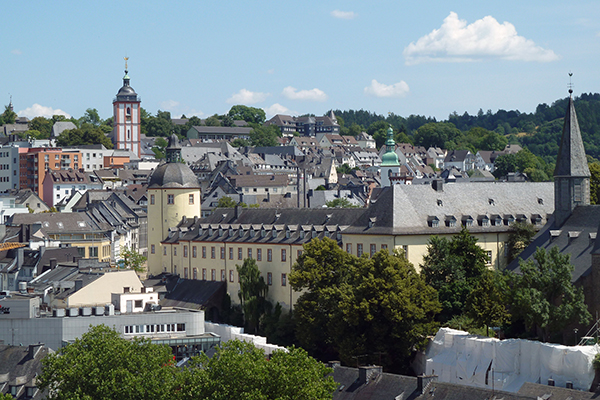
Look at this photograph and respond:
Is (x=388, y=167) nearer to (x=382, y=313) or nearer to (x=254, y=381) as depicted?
(x=382, y=313)

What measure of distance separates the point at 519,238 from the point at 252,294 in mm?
21703

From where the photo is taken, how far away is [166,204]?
104 meters

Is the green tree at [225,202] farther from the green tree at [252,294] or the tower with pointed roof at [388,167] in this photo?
the green tree at [252,294]

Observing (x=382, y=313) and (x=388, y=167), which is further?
(x=388, y=167)

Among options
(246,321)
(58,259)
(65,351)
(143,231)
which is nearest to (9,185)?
(143,231)

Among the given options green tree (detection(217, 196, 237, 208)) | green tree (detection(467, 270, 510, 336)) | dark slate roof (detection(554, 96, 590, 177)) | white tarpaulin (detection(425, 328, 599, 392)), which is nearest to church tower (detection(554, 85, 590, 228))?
dark slate roof (detection(554, 96, 590, 177))

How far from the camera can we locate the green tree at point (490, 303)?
207 feet

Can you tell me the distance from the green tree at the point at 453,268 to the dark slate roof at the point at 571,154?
7754 mm

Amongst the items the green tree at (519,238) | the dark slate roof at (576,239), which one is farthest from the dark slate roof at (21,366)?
the green tree at (519,238)

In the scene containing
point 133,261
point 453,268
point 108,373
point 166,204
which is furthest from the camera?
point 133,261

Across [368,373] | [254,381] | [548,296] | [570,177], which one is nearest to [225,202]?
[570,177]

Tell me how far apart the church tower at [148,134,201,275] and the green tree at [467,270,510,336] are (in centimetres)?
4473

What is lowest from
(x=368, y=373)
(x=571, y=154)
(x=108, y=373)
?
(x=368, y=373)

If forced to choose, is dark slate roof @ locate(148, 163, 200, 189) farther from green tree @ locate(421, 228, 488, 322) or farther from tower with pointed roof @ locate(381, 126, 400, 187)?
tower with pointed roof @ locate(381, 126, 400, 187)
